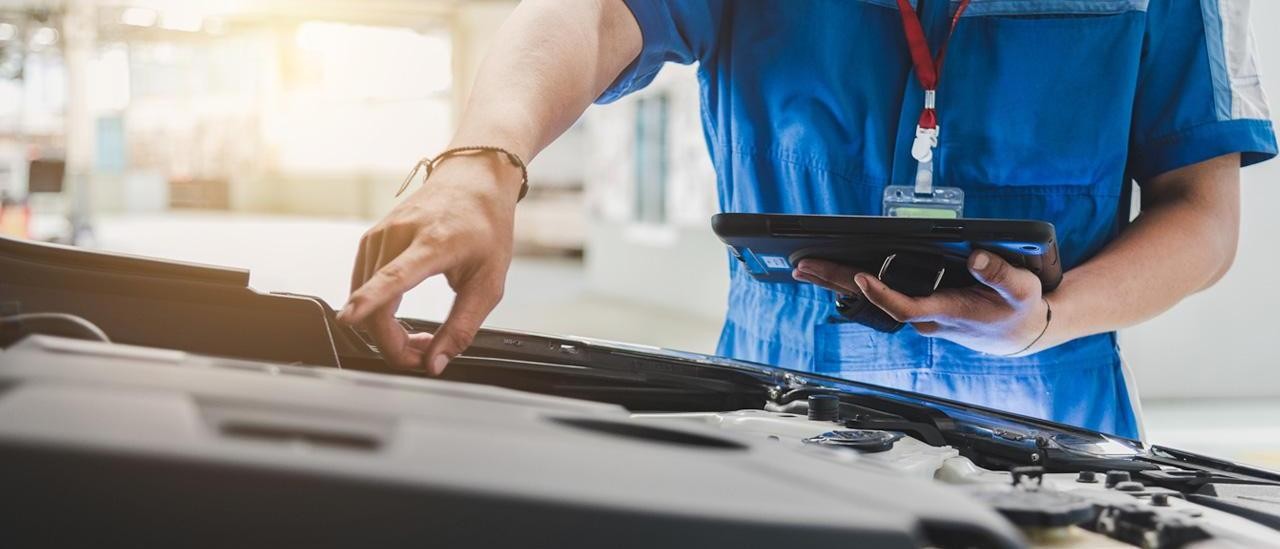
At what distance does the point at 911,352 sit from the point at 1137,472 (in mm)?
467

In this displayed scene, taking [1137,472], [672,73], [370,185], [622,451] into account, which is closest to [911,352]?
[1137,472]

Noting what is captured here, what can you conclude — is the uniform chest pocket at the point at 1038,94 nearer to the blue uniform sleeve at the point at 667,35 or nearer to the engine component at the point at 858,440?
the blue uniform sleeve at the point at 667,35

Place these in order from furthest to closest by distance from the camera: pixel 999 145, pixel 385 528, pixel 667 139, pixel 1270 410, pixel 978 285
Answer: pixel 667 139 → pixel 1270 410 → pixel 999 145 → pixel 978 285 → pixel 385 528

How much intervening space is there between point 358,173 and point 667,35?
16.0 meters

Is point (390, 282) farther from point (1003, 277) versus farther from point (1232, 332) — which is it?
point (1232, 332)

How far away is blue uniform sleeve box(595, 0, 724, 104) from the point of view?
3.96 feet

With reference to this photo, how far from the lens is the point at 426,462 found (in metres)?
0.36

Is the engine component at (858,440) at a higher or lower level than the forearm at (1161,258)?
lower

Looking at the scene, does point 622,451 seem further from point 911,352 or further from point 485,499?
point 911,352

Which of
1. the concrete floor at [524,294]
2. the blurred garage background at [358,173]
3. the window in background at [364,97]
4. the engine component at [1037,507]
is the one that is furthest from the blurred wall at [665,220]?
the window in background at [364,97]

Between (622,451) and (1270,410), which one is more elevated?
(622,451)

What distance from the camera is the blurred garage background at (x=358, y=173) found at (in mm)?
4883

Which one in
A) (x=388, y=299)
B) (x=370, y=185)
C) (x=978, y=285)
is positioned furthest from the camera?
(x=370, y=185)

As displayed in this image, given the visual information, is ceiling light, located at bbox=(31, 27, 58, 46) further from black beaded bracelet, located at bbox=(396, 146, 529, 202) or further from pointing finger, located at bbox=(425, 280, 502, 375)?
pointing finger, located at bbox=(425, 280, 502, 375)
